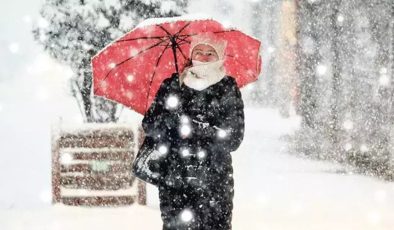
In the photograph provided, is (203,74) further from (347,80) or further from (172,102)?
(347,80)

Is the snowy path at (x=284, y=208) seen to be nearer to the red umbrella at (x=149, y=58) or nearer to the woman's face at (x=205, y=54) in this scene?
the red umbrella at (x=149, y=58)

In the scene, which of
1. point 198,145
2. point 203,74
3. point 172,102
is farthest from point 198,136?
point 203,74

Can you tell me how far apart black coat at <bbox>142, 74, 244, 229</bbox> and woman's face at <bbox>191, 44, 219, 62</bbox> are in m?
0.16

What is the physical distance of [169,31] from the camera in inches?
195

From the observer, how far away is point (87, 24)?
38.9ft

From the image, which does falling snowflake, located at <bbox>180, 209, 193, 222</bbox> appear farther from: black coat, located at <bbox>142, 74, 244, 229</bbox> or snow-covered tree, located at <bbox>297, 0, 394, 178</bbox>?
snow-covered tree, located at <bbox>297, 0, 394, 178</bbox>

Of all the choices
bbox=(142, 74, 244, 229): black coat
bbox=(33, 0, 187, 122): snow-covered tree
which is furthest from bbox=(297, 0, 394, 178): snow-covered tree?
bbox=(142, 74, 244, 229): black coat

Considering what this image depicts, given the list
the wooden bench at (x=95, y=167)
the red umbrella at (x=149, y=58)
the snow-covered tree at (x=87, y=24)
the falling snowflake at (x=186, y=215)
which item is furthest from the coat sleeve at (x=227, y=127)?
the snow-covered tree at (x=87, y=24)

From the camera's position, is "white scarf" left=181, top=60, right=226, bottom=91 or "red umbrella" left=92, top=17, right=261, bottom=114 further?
"red umbrella" left=92, top=17, right=261, bottom=114

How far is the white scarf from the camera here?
434 centimetres

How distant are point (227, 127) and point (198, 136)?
192mm

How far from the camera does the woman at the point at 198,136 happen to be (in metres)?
4.30

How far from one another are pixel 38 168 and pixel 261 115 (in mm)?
15294

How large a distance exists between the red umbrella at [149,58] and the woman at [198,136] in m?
0.51
